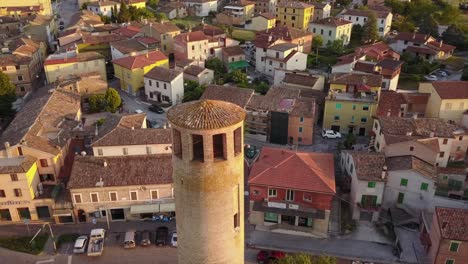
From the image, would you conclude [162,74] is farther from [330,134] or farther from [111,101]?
[330,134]

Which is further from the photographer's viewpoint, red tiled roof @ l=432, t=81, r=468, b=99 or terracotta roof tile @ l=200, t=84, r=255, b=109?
terracotta roof tile @ l=200, t=84, r=255, b=109

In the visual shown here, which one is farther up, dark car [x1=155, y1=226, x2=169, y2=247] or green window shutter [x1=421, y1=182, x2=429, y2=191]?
green window shutter [x1=421, y1=182, x2=429, y2=191]

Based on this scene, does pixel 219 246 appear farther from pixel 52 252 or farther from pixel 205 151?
pixel 52 252

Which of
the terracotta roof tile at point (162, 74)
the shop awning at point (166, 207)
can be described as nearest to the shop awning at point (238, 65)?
the terracotta roof tile at point (162, 74)

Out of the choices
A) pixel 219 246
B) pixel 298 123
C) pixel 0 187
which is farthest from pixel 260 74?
pixel 219 246

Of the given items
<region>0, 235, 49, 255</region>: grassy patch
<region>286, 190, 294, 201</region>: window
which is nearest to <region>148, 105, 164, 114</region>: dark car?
<region>0, 235, 49, 255</region>: grassy patch

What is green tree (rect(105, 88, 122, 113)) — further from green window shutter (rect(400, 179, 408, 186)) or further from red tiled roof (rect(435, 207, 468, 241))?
red tiled roof (rect(435, 207, 468, 241))

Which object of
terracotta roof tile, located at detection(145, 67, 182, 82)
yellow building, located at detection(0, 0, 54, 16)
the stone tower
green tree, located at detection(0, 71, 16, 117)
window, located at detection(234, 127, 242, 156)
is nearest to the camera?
the stone tower
